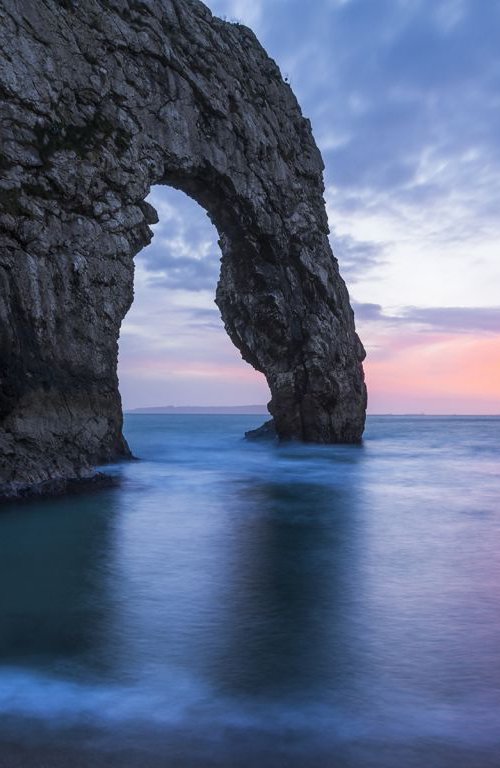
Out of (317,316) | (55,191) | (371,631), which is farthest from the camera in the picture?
(317,316)

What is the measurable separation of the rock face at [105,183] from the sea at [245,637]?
3.85 m

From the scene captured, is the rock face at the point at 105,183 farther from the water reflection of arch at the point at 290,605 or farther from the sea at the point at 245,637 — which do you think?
the water reflection of arch at the point at 290,605

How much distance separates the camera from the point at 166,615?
6836mm

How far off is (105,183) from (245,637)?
15.6 m

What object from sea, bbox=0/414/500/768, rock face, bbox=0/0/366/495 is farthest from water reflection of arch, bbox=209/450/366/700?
rock face, bbox=0/0/366/495

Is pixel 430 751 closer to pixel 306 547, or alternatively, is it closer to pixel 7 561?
pixel 306 547

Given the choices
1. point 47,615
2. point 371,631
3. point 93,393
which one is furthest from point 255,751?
point 93,393

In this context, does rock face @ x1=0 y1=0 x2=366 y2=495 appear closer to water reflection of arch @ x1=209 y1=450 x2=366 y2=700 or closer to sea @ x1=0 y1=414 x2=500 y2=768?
sea @ x1=0 y1=414 x2=500 y2=768

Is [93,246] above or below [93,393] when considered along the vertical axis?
above

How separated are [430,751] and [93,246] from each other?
1638 centimetres

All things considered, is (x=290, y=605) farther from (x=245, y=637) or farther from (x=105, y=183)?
(x=105, y=183)

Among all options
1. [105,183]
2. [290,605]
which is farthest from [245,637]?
[105,183]

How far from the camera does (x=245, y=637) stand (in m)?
6.02

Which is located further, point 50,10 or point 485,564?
point 50,10
